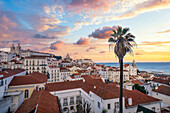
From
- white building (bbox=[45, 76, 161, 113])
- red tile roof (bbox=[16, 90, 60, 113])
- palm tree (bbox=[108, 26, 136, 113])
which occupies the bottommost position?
white building (bbox=[45, 76, 161, 113])

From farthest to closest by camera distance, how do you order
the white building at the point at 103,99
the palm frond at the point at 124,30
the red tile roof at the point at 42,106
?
the white building at the point at 103,99
the palm frond at the point at 124,30
the red tile roof at the point at 42,106

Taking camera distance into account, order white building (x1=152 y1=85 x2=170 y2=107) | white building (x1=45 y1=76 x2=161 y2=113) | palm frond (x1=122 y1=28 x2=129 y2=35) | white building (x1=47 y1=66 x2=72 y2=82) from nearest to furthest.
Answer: palm frond (x1=122 y1=28 x2=129 y2=35)
white building (x1=45 y1=76 x2=161 y2=113)
white building (x1=152 y1=85 x2=170 y2=107)
white building (x1=47 y1=66 x2=72 y2=82)

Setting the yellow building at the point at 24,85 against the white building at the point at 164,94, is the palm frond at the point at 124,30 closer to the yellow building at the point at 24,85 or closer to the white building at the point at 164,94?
the yellow building at the point at 24,85

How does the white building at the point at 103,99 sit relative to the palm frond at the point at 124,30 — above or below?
below

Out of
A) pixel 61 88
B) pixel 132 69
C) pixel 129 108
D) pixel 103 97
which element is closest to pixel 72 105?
pixel 61 88

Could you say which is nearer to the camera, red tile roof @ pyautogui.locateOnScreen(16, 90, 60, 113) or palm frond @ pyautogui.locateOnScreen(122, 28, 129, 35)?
red tile roof @ pyautogui.locateOnScreen(16, 90, 60, 113)

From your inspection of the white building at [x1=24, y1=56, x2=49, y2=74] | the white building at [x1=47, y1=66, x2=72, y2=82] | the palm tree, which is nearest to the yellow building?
the palm tree

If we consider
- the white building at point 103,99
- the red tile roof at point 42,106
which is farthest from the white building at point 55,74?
the red tile roof at point 42,106

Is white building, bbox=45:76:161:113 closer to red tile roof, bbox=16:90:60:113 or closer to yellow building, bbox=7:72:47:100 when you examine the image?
yellow building, bbox=7:72:47:100

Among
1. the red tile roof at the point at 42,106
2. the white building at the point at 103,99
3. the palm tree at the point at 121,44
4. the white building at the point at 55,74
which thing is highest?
the palm tree at the point at 121,44

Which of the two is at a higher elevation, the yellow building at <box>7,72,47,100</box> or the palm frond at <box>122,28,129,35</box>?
the palm frond at <box>122,28,129,35</box>

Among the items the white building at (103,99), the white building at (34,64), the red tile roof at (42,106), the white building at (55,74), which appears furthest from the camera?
the white building at (34,64)

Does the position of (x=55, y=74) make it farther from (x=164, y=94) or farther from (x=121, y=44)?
(x=121, y=44)

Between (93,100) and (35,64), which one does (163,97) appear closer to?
(93,100)
